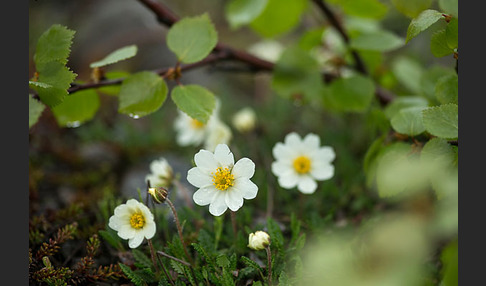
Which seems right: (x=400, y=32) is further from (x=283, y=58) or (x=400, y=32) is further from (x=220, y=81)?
(x=283, y=58)

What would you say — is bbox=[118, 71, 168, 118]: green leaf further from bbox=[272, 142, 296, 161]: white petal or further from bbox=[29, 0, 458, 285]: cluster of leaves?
bbox=[272, 142, 296, 161]: white petal

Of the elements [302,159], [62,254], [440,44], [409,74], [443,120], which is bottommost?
[62,254]

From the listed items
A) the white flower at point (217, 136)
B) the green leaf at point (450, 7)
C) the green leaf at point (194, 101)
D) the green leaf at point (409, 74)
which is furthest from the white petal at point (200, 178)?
the green leaf at point (409, 74)

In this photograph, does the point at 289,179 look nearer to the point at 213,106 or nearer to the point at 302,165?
the point at 302,165

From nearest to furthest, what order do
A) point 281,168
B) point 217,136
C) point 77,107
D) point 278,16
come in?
point 77,107 < point 281,168 < point 217,136 < point 278,16

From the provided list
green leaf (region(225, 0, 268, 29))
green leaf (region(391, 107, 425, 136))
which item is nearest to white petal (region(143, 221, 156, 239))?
green leaf (region(391, 107, 425, 136))

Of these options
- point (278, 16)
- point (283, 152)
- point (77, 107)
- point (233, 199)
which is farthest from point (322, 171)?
point (77, 107)

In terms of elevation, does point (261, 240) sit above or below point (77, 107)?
below
